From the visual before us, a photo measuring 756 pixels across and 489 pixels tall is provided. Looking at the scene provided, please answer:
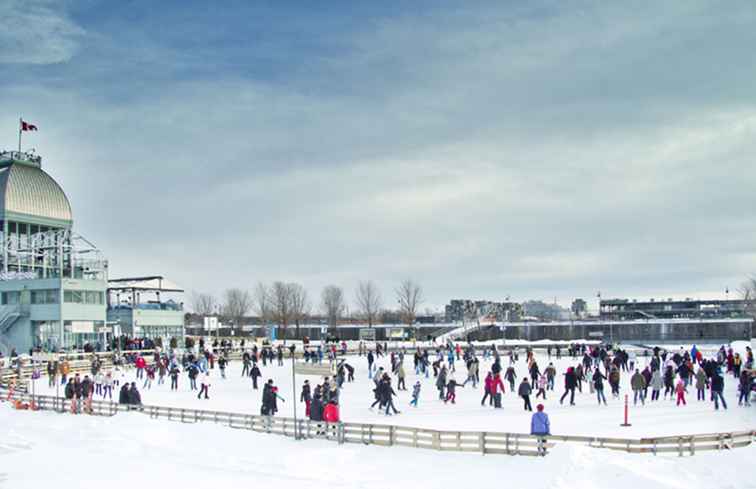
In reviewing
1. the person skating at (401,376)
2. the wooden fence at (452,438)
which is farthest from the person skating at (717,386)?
the person skating at (401,376)

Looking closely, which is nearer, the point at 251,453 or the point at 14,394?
the point at 251,453

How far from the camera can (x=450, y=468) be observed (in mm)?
18734

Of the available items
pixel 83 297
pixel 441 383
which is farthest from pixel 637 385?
pixel 83 297

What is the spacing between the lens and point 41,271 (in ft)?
237

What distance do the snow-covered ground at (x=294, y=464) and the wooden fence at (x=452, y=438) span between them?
28 cm

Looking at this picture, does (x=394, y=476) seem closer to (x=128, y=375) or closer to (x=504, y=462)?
(x=504, y=462)

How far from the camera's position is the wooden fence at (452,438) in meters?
18.4

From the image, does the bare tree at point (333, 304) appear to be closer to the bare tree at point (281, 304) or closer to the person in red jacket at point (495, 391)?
the bare tree at point (281, 304)

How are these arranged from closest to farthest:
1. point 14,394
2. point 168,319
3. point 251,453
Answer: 1. point 251,453
2. point 14,394
3. point 168,319

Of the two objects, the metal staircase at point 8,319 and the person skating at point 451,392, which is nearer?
the person skating at point 451,392

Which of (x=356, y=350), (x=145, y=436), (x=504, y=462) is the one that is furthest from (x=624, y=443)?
(x=356, y=350)

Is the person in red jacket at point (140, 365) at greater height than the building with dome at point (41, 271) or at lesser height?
lesser

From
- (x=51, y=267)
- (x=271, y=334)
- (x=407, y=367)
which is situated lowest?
(x=407, y=367)

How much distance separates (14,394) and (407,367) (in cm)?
2438
